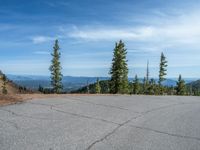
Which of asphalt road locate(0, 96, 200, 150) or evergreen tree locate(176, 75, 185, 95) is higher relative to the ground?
evergreen tree locate(176, 75, 185, 95)

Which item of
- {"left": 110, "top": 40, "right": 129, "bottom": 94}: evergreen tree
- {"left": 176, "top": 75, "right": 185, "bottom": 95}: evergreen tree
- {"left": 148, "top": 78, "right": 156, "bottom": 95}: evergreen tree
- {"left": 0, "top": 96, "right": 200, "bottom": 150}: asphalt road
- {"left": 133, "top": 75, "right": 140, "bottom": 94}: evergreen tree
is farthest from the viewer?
{"left": 133, "top": 75, "right": 140, "bottom": 94}: evergreen tree

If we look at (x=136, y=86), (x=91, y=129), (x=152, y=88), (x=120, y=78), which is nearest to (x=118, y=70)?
(x=120, y=78)

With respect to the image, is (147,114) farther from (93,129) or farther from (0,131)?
(0,131)

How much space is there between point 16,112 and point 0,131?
306 cm

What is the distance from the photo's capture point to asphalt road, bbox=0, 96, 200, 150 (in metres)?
7.32

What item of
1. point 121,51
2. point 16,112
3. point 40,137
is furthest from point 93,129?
point 121,51

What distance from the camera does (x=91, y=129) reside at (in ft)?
29.7

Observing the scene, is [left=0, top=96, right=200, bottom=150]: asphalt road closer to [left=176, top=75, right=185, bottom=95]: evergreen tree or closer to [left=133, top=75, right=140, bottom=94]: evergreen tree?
[left=176, top=75, right=185, bottom=95]: evergreen tree

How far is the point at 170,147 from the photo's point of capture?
7449 millimetres

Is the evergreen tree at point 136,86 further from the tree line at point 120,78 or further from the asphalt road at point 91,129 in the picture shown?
the asphalt road at point 91,129

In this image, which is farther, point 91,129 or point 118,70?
point 118,70

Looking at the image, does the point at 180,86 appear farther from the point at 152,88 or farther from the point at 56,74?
the point at 56,74

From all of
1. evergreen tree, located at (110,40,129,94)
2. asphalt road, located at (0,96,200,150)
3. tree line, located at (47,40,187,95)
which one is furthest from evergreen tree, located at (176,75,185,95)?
asphalt road, located at (0,96,200,150)

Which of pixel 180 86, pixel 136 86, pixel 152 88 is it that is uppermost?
pixel 180 86
